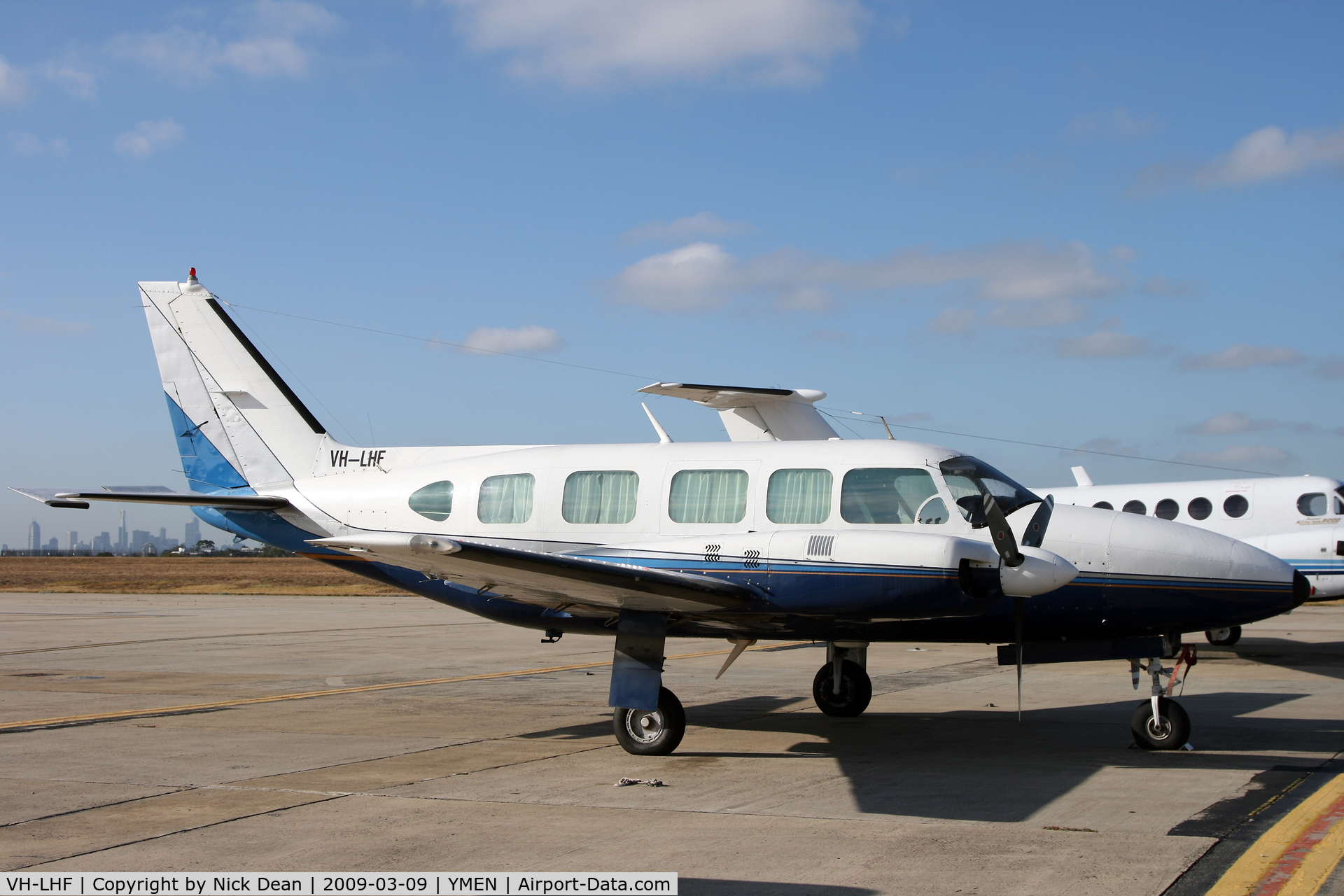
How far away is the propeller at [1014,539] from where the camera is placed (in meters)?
8.80

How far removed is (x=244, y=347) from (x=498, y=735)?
588 cm

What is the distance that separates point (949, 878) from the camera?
5.77 metres

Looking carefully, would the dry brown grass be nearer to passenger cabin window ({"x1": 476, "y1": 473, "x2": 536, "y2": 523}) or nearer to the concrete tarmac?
the concrete tarmac

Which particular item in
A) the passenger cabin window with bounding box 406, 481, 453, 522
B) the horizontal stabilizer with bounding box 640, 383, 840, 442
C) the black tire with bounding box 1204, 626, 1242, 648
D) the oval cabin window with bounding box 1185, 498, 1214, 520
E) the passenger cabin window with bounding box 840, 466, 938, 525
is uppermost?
the horizontal stabilizer with bounding box 640, 383, 840, 442

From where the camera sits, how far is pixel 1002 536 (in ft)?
28.9

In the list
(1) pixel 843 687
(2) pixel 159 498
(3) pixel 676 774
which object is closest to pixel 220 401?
(2) pixel 159 498

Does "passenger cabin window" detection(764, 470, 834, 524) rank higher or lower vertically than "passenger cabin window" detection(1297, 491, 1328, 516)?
lower

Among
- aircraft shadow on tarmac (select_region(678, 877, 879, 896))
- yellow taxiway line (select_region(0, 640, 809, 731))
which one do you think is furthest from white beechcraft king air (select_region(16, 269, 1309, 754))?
aircraft shadow on tarmac (select_region(678, 877, 879, 896))

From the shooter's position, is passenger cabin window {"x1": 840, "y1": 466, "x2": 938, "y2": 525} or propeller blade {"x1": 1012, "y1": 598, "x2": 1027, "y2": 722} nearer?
propeller blade {"x1": 1012, "y1": 598, "x2": 1027, "y2": 722}

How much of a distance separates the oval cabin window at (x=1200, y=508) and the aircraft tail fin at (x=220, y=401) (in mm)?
14367

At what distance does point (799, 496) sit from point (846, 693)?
9.57 ft

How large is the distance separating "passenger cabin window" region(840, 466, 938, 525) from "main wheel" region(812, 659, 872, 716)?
107 inches

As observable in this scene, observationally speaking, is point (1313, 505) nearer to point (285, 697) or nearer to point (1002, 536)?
point (1002, 536)

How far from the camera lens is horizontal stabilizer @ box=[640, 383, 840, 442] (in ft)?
68.6
